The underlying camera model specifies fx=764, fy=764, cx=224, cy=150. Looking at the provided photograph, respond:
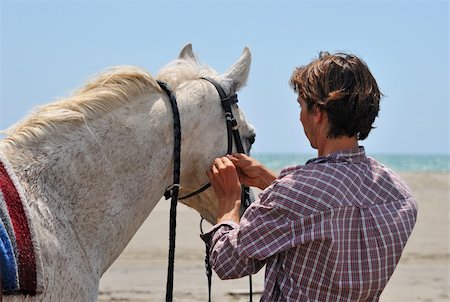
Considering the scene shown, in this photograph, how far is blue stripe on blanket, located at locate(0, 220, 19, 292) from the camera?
8.21 feet

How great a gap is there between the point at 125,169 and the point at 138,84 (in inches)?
14.7

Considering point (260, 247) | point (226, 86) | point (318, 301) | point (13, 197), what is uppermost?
point (226, 86)

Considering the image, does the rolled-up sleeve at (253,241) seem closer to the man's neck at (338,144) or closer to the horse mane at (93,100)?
the man's neck at (338,144)

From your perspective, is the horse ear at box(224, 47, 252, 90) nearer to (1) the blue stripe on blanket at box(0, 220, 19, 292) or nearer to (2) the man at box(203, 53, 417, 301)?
(2) the man at box(203, 53, 417, 301)

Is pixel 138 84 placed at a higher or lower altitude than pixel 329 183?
higher

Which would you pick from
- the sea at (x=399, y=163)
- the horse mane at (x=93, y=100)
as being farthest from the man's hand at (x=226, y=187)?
the sea at (x=399, y=163)

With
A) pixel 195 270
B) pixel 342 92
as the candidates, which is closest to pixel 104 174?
pixel 342 92

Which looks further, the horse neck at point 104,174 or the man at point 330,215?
the horse neck at point 104,174

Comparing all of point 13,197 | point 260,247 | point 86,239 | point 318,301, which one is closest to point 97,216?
point 86,239

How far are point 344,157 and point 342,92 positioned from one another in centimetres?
24

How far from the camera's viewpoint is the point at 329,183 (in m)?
2.64

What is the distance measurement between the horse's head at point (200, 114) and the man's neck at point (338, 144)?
71 centimetres

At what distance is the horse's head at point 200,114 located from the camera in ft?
10.8

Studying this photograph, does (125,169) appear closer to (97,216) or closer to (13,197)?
(97,216)
